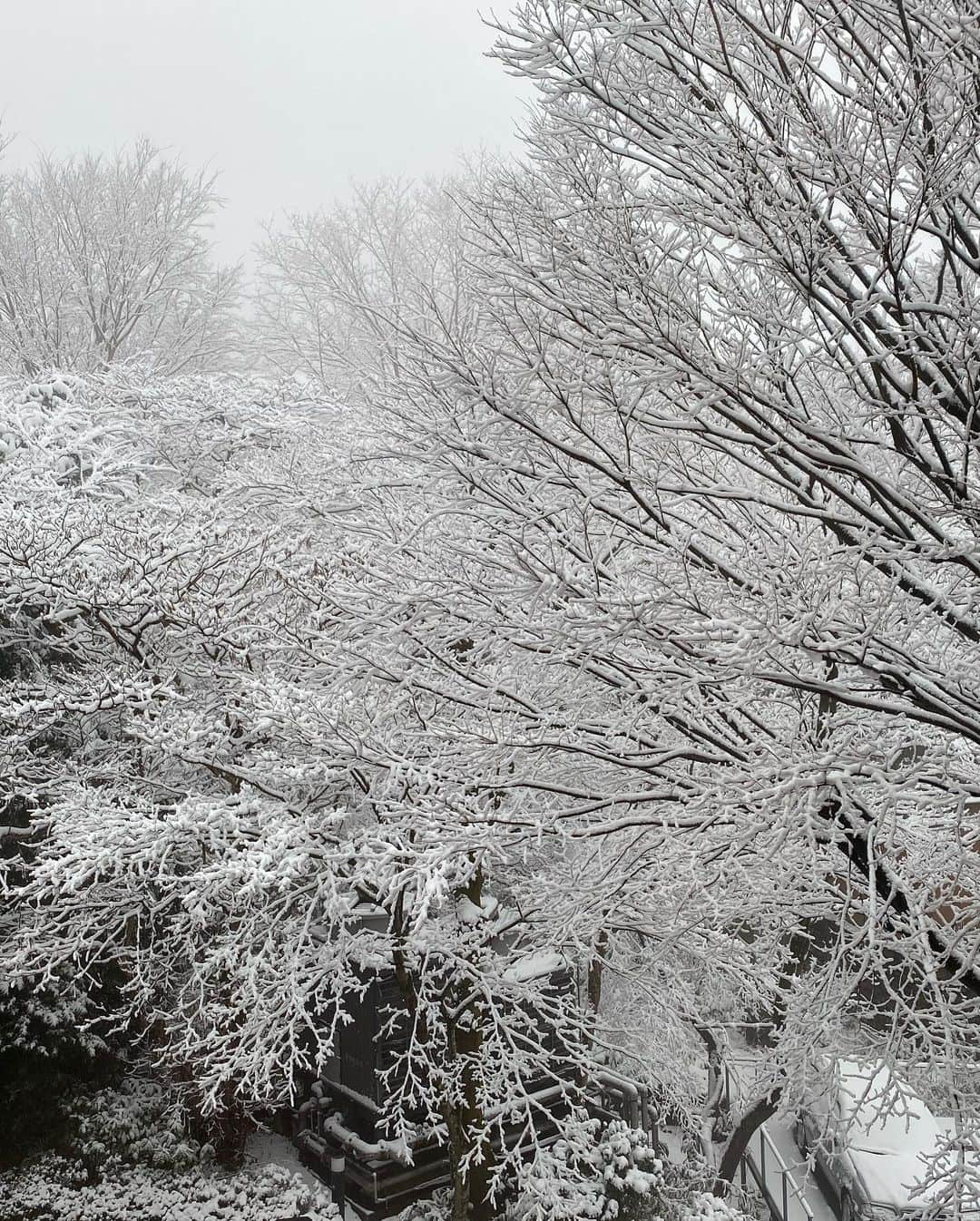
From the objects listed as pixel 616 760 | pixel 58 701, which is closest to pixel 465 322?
pixel 616 760

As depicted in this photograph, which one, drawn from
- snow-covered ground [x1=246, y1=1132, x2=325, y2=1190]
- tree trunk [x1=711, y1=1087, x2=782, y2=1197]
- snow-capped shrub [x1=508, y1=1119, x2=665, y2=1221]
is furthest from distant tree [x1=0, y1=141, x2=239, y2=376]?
tree trunk [x1=711, y1=1087, x2=782, y2=1197]

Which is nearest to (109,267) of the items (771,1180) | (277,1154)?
(277,1154)

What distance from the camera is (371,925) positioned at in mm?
11172

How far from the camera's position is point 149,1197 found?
9.10 metres

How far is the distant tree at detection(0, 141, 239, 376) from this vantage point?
19.6 meters

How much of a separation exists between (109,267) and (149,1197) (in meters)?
17.9

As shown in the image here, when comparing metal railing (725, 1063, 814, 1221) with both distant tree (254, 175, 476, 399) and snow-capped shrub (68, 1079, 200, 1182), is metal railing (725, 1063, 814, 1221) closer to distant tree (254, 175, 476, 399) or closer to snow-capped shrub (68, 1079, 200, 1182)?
snow-capped shrub (68, 1079, 200, 1182)

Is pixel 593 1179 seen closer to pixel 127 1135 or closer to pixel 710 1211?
pixel 710 1211

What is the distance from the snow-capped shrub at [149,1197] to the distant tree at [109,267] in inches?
550

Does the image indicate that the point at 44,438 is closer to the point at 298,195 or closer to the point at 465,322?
the point at 465,322

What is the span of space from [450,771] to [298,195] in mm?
31329

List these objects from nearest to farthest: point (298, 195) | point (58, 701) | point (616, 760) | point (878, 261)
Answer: point (878, 261) < point (616, 760) < point (58, 701) < point (298, 195)

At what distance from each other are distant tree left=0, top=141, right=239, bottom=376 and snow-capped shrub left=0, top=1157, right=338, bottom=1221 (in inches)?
550

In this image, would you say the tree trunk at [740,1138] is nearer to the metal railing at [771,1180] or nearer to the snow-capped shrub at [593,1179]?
the metal railing at [771,1180]
